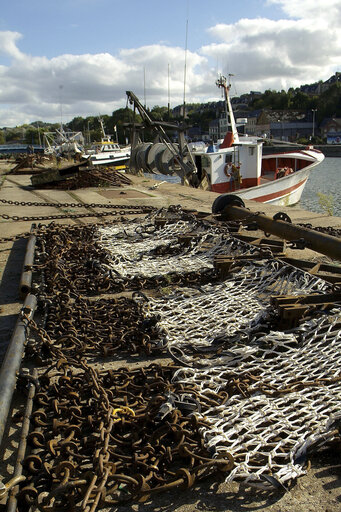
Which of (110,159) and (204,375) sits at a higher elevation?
(110,159)

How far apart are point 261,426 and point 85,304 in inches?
87.2

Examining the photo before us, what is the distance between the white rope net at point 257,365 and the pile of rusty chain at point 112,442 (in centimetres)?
11

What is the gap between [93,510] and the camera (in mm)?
1879

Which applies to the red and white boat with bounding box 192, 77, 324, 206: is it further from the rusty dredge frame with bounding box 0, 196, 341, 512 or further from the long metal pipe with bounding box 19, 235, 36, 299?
the rusty dredge frame with bounding box 0, 196, 341, 512

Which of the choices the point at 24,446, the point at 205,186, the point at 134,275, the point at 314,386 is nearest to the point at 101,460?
the point at 24,446

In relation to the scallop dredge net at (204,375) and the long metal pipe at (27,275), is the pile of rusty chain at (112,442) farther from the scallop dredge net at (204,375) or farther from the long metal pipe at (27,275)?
the long metal pipe at (27,275)

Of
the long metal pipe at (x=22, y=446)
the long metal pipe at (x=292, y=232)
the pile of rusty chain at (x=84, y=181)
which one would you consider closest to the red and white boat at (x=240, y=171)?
the pile of rusty chain at (x=84, y=181)

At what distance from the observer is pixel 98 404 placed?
2.54m

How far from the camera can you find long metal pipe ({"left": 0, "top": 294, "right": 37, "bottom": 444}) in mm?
2393

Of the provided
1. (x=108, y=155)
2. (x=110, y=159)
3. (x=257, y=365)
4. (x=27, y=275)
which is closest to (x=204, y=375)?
(x=257, y=365)

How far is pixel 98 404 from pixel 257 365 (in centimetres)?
109

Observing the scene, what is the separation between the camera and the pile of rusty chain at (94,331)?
3.35m

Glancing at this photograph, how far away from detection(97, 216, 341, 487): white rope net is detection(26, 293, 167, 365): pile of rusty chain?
15 centimetres

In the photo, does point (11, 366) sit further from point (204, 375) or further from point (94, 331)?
point (204, 375)
